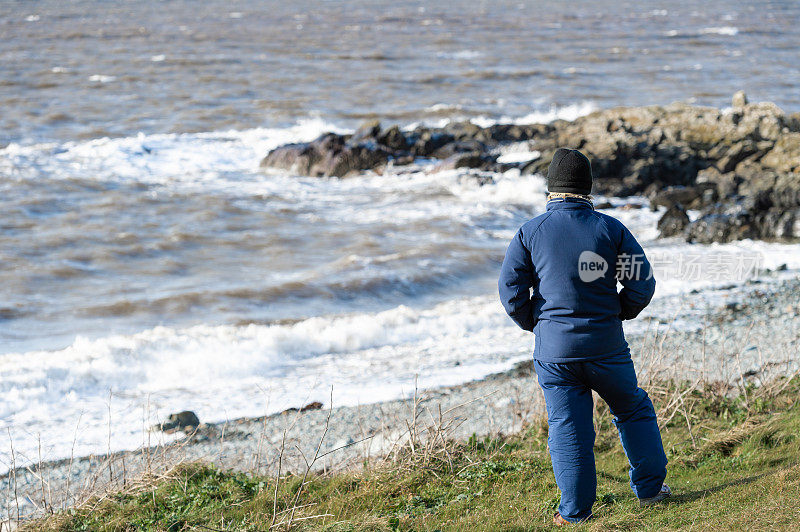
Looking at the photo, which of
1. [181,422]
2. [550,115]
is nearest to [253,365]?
[181,422]

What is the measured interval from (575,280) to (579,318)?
19 centimetres

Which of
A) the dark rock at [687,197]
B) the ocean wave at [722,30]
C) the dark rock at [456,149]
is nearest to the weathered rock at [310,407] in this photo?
the dark rock at [687,197]

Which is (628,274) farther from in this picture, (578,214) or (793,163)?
(793,163)

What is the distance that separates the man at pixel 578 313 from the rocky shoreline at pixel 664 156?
12045mm

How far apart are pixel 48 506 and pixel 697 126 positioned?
20.4 metres

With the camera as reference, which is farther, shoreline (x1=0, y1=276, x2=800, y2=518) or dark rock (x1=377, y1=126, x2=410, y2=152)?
dark rock (x1=377, y1=126, x2=410, y2=152)

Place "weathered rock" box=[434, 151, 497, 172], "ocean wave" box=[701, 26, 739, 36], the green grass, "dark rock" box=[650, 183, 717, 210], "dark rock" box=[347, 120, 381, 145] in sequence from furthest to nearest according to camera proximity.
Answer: "ocean wave" box=[701, 26, 739, 36]
"dark rock" box=[347, 120, 381, 145]
"weathered rock" box=[434, 151, 497, 172]
"dark rock" box=[650, 183, 717, 210]
the green grass

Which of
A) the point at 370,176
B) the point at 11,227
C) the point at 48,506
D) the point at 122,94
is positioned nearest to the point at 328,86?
the point at 122,94

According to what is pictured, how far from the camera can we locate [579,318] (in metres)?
4.07

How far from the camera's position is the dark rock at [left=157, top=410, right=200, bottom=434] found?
26.4ft

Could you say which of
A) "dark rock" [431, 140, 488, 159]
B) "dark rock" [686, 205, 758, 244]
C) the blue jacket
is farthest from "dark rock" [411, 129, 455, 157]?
the blue jacket

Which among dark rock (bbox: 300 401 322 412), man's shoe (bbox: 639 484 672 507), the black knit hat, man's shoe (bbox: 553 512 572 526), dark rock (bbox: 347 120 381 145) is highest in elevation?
the black knit hat

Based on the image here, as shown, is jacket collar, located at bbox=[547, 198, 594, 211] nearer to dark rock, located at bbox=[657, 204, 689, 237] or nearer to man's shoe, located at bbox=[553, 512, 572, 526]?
man's shoe, located at bbox=[553, 512, 572, 526]

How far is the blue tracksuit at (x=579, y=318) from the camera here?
13.4 ft
